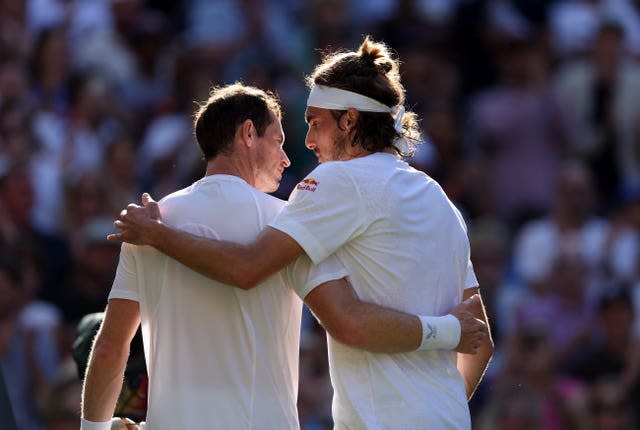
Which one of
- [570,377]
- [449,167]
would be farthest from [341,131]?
[449,167]

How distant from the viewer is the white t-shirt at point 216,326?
5.11 metres

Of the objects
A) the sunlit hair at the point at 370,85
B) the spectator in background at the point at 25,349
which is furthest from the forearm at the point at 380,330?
the spectator in background at the point at 25,349

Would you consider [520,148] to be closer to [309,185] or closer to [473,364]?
[473,364]

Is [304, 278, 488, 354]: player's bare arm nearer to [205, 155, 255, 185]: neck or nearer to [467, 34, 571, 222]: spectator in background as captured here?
[205, 155, 255, 185]: neck

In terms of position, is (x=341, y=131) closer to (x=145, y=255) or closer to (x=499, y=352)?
(x=145, y=255)

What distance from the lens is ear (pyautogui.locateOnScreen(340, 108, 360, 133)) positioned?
5363mm

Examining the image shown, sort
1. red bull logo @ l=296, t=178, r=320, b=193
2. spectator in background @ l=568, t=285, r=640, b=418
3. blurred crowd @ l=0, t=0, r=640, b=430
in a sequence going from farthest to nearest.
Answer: spectator in background @ l=568, t=285, r=640, b=418
blurred crowd @ l=0, t=0, r=640, b=430
red bull logo @ l=296, t=178, r=320, b=193

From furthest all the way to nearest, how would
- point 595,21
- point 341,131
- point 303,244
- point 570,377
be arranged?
point 595,21 < point 570,377 < point 341,131 < point 303,244

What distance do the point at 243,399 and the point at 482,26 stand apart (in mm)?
7638

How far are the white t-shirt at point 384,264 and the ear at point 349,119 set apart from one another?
6.0 inches

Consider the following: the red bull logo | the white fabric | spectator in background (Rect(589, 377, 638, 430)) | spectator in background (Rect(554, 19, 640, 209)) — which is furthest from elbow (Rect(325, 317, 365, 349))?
spectator in background (Rect(554, 19, 640, 209))

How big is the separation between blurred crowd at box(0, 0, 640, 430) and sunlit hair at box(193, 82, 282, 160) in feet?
12.5

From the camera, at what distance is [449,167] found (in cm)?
1122

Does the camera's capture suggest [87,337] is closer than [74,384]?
Yes
